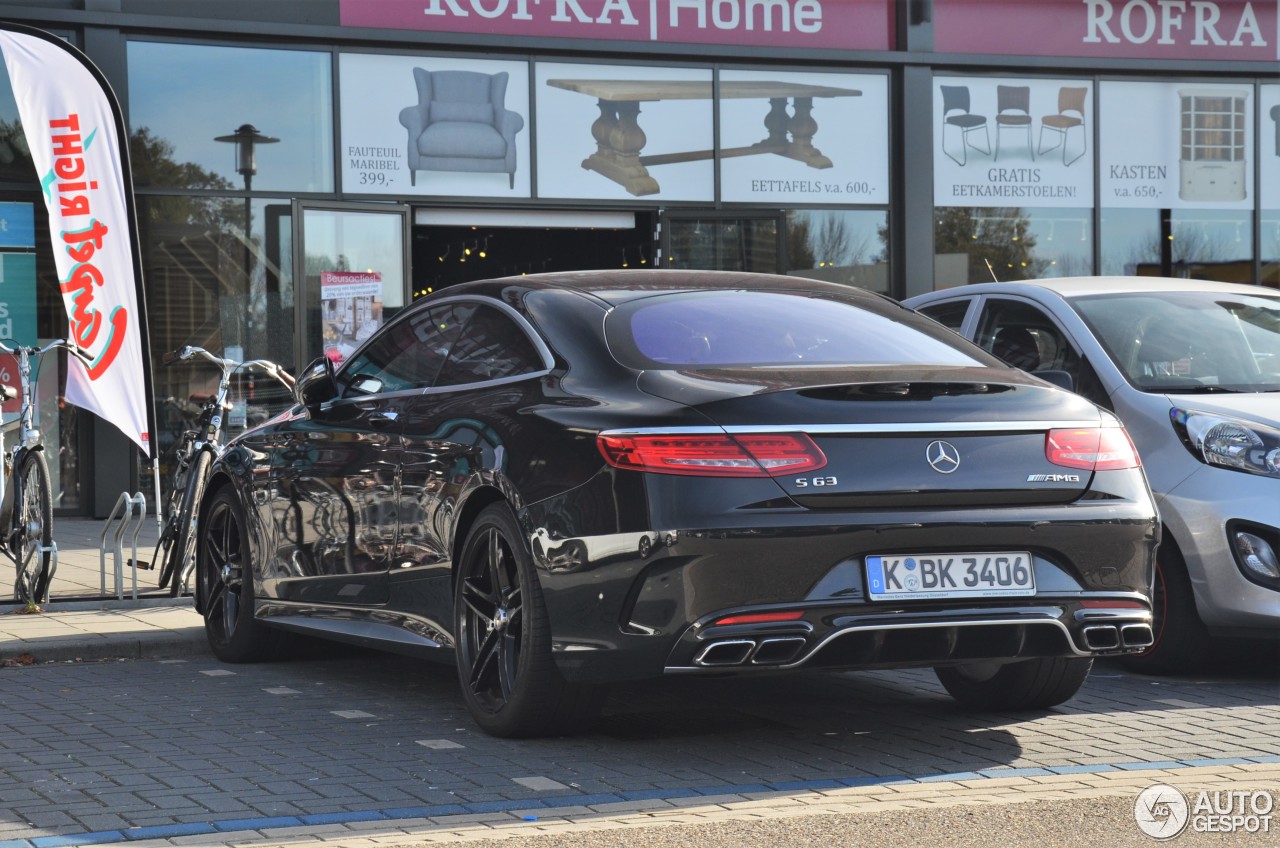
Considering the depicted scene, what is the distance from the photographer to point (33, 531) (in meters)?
8.90

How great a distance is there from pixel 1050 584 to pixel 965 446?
1.58ft

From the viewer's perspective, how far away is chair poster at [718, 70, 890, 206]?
16.7 m

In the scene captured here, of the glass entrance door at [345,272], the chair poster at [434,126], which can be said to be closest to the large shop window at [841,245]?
the chair poster at [434,126]

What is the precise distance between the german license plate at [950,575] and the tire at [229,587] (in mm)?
3454

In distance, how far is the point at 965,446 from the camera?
5152mm

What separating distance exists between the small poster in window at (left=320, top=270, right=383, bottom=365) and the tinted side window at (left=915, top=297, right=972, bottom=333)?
7.75 metres

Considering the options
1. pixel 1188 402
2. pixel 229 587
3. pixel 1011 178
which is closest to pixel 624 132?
pixel 1011 178

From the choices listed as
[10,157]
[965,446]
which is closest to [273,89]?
[10,157]

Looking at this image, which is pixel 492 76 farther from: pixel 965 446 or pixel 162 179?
pixel 965 446

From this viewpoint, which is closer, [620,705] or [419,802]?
[419,802]

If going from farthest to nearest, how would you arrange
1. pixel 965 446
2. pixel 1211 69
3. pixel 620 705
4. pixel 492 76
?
pixel 1211 69
pixel 492 76
pixel 620 705
pixel 965 446

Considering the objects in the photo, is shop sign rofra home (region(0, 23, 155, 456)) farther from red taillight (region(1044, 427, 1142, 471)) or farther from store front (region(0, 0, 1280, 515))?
red taillight (region(1044, 427, 1142, 471))

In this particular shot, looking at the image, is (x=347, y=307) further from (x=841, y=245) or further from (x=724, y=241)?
(x=841, y=245)

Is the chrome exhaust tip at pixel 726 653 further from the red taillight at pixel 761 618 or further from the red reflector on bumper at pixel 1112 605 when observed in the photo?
the red reflector on bumper at pixel 1112 605
